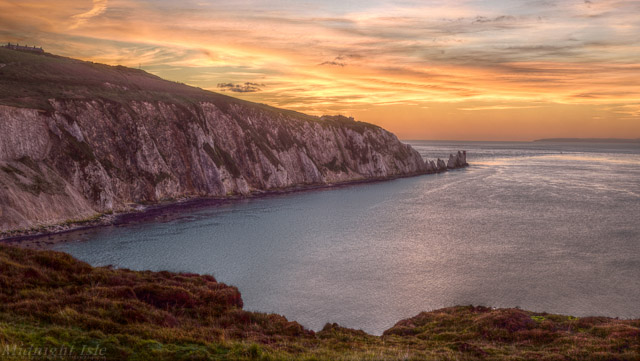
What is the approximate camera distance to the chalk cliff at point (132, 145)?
66.7m

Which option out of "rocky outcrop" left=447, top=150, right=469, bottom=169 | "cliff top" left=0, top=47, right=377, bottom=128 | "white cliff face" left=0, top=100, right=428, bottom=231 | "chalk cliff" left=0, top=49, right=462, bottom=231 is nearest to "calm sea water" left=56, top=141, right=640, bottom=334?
"white cliff face" left=0, top=100, right=428, bottom=231

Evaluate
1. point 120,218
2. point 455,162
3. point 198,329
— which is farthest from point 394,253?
point 455,162

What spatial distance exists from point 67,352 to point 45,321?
4.91 m

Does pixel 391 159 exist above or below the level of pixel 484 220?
above

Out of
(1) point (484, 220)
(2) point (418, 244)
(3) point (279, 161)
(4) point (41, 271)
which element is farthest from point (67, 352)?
(3) point (279, 161)

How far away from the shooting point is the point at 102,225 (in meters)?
64.1

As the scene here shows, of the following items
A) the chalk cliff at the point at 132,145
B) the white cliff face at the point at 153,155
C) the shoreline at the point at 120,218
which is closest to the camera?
the shoreline at the point at 120,218

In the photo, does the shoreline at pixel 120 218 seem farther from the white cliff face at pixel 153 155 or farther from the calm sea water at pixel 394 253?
the calm sea water at pixel 394 253

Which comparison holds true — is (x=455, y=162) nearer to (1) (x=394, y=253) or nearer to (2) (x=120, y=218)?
(1) (x=394, y=253)

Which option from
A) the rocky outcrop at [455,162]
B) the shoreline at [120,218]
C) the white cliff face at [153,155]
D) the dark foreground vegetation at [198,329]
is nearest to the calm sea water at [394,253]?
the shoreline at [120,218]

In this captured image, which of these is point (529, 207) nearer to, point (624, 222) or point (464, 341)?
point (624, 222)

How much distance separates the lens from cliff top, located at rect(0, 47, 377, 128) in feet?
274

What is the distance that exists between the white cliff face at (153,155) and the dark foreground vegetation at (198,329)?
139 feet

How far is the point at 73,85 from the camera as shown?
96312 mm
